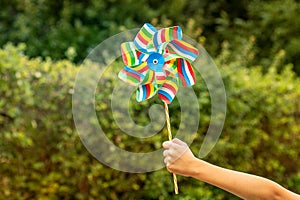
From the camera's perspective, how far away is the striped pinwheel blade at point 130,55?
288 centimetres

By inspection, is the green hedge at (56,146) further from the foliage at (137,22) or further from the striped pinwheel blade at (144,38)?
the foliage at (137,22)

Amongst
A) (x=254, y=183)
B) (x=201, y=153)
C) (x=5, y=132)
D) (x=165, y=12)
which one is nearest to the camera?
(x=254, y=183)

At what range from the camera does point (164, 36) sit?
113 inches

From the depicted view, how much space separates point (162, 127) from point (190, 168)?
93.2 inches

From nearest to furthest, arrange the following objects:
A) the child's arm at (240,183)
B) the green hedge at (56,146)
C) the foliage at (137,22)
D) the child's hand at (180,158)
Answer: the child's arm at (240,183) < the child's hand at (180,158) < the green hedge at (56,146) < the foliage at (137,22)

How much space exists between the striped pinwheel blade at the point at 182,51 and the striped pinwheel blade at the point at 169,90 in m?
0.08

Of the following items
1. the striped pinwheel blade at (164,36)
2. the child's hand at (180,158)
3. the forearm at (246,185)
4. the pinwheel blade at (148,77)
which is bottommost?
the forearm at (246,185)

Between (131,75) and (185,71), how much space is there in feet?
0.67

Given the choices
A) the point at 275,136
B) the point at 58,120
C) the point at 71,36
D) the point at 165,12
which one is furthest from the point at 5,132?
the point at 165,12

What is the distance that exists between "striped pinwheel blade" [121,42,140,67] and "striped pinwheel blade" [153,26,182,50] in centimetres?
9

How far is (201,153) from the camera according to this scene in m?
5.07

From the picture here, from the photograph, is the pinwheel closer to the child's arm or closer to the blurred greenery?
the child's arm

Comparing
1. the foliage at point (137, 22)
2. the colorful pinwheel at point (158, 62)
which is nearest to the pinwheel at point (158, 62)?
the colorful pinwheel at point (158, 62)

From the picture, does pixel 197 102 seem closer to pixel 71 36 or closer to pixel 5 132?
pixel 5 132
